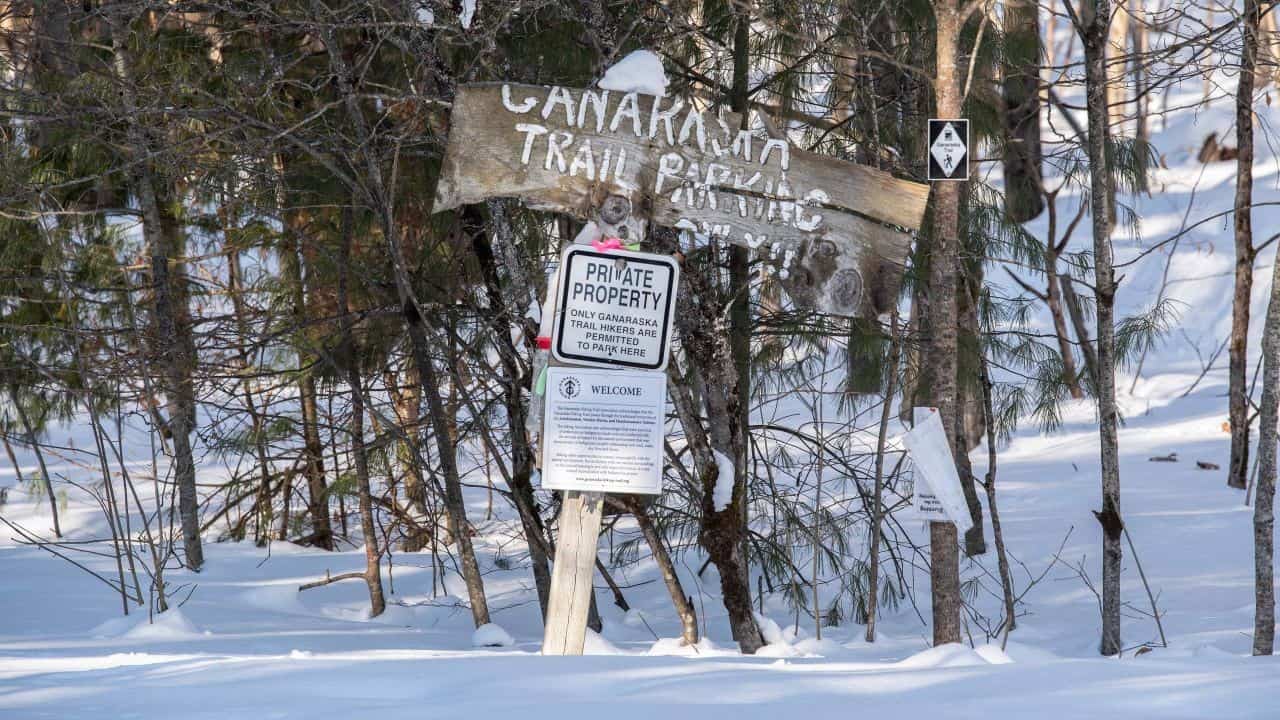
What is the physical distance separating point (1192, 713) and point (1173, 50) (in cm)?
306

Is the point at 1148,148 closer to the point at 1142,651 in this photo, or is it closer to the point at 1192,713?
the point at 1142,651

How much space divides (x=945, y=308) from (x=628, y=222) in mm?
1550

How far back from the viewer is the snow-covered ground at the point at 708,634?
261cm

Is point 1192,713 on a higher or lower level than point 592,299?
lower

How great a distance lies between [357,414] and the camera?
21.1ft

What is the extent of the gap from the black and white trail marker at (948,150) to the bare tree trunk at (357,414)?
2.93 metres

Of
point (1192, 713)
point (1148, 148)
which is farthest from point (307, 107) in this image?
point (1192, 713)

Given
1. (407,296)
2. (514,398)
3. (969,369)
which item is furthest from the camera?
(969,369)

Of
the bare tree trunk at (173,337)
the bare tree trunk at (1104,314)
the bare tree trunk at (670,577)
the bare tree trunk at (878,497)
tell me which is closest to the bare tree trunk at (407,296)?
the bare tree trunk at (670,577)

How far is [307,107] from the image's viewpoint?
689 centimetres

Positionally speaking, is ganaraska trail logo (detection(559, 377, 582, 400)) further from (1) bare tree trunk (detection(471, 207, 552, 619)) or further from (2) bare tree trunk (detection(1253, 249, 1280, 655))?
(2) bare tree trunk (detection(1253, 249, 1280, 655))

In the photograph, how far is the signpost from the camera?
3418mm

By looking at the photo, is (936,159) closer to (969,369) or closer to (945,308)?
(945,308)

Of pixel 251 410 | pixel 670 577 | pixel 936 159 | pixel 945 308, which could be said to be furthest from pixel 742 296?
pixel 251 410
